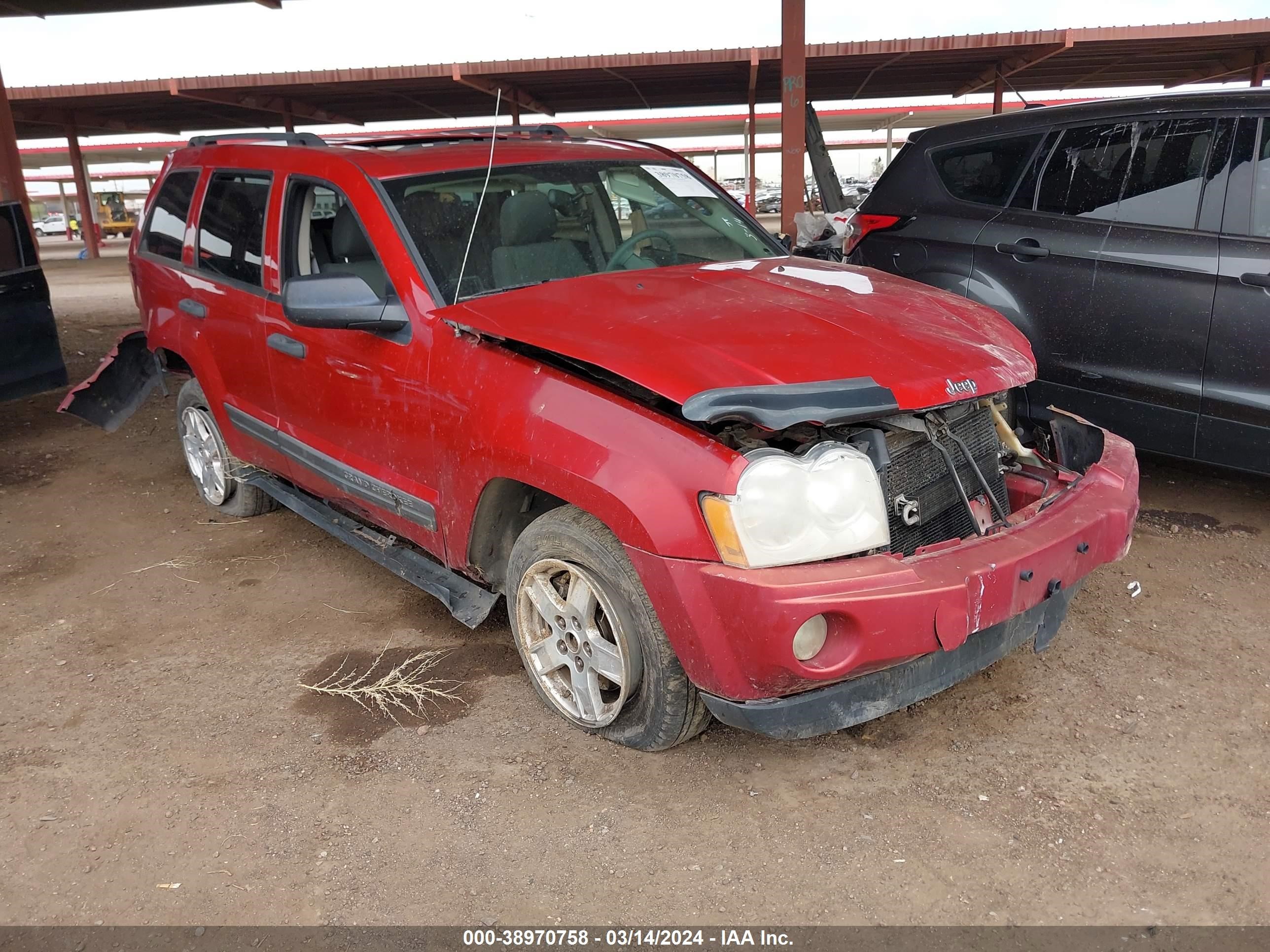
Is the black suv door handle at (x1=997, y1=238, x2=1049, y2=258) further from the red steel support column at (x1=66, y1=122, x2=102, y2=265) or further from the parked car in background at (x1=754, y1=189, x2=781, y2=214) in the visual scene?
the parked car in background at (x1=754, y1=189, x2=781, y2=214)

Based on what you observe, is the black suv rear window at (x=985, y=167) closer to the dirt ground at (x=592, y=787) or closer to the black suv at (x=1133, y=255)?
the black suv at (x=1133, y=255)

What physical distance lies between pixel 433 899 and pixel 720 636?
0.94 metres

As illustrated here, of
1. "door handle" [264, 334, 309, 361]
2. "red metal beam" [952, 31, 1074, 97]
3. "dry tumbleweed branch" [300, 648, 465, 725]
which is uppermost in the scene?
"red metal beam" [952, 31, 1074, 97]

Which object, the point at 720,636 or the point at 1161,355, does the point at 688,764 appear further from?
the point at 1161,355

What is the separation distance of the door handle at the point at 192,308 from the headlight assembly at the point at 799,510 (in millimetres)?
3066

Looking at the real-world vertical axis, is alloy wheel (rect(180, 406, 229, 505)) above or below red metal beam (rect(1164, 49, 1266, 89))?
below

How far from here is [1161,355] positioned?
4.11m

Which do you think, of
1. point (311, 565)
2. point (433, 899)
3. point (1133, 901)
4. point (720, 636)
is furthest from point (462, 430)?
point (1133, 901)

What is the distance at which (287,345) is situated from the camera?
373cm

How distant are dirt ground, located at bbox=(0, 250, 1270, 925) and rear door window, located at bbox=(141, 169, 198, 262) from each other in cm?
181

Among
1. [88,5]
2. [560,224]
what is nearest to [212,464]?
[560,224]

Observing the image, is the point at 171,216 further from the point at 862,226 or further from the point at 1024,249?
the point at 1024,249

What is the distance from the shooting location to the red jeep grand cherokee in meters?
2.29

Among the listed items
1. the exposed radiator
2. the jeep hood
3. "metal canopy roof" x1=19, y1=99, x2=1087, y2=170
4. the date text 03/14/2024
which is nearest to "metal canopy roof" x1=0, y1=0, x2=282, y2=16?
the jeep hood
